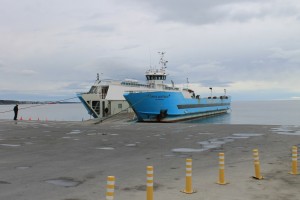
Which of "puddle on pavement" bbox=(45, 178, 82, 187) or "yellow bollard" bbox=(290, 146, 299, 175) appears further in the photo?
"yellow bollard" bbox=(290, 146, 299, 175)

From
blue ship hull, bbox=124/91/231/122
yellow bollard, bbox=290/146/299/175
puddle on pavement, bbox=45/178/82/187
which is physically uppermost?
blue ship hull, bbox=124/91/231/122

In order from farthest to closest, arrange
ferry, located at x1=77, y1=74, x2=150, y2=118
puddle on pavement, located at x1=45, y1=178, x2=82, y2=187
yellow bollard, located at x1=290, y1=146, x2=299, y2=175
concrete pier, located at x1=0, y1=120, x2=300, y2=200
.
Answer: ferry, located at x1=77, y1=74, x2=150, y2=118 < yellow bollard, located at x1=290, y1=146, x2=299, y2=175 < puddle on pavement, located at x1=45, y1=178, x2=82, y2=187 < concrete pier, located at x1=0, y1=120, x2=300, y2=200

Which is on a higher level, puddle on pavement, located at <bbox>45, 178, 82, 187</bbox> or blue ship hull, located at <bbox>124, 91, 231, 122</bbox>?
blue ship hull, located at <bbox>124, 91, 231, 122</bbox>

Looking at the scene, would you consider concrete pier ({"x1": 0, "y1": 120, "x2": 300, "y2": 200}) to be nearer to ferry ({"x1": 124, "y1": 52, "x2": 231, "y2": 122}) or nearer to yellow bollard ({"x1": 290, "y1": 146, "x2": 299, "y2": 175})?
yellow bollard ({"x1": 290, "y1": 146, "x2": 299, "y2": 175})

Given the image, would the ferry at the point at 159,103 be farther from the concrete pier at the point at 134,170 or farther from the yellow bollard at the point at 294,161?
the yellow bollard at the point at 294,161

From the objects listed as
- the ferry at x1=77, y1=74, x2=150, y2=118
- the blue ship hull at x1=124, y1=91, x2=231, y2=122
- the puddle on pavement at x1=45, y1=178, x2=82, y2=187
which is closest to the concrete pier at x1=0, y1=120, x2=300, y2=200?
the puddle on pavement at x1=45, y1=178, x2=82, y2=187

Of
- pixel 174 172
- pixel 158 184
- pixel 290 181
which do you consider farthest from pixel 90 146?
pixel 290 181

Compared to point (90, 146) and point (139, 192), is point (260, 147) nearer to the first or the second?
point (90, 146)

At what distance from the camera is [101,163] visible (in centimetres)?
1328

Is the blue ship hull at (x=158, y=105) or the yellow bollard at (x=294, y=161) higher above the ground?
the blue ship hull at (x=158, y=105)

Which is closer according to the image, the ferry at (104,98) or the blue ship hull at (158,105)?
the blue ship hull at (158,105)

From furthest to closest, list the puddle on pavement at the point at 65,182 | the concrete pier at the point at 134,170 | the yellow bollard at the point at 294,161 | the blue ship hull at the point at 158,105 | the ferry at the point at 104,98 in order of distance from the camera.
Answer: the ferry at the point at 104,98 → the blue ship hull at the point at 158,105 → the yellow bollard at the point at 294,161 → the puddle on pavement at the point at 65,182 → the concrete pier at the point at 134,170

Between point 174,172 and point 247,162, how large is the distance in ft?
11.8

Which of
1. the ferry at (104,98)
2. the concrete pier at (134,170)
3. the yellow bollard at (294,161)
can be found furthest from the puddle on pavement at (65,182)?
the ferry at (104,98)
